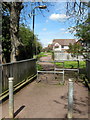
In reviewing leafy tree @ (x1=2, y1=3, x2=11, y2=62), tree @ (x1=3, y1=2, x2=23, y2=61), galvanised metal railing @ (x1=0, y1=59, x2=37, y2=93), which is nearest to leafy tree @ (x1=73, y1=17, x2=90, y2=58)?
galvanised metal railing @ (x1=0, y1=59, x2=37, y2=93)

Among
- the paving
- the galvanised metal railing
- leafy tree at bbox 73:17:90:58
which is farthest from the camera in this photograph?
leafy tree at bbox 73:17:90:58

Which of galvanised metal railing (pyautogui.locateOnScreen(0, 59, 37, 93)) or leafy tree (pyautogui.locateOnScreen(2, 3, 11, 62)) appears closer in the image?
galvanised metal railing (pyautogui.locateOnScreen(0, 59, 37, 93))

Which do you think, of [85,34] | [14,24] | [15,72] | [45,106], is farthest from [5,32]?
[45,106]

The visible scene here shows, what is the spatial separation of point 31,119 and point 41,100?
3.96 ft

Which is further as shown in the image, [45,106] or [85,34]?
[85,34]

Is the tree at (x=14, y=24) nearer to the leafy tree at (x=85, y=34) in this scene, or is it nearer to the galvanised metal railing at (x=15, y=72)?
the galvanised metal railing at (x=15, y=72)

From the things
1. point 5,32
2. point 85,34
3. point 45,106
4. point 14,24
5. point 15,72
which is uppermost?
point 14,24

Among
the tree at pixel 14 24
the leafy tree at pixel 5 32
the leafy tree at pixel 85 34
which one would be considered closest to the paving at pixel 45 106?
the tree at pixel 14 24

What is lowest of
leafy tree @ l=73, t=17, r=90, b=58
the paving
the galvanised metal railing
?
the paving

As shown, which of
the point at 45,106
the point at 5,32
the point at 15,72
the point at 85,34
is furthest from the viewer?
the point at 5,32

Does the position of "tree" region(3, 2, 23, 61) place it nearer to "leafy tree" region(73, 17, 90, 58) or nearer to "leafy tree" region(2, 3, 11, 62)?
"leafy tree" region(2, 3, 11, 62)

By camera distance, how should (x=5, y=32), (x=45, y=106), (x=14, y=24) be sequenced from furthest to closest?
(x=5, y=32) → (x=14, y=24) → (x=45, y=106)

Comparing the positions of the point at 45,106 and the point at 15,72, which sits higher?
the point at 15,72

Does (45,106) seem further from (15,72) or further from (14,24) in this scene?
(14,24)
